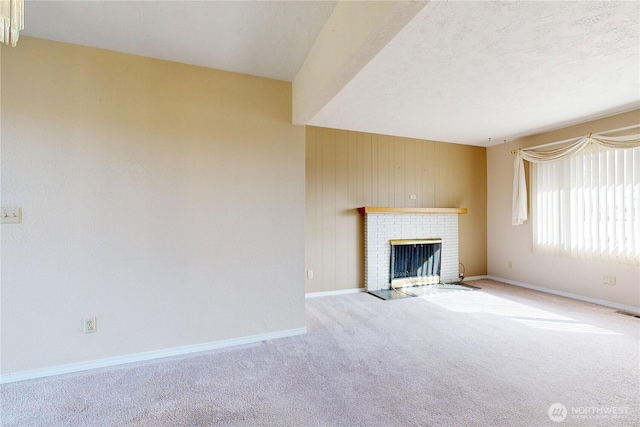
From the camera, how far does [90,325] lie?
2230mm

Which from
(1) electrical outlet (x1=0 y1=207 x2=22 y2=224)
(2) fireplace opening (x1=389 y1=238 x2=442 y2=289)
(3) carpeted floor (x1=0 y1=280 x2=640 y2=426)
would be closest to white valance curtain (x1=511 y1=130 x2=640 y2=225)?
(2) fireplace opening (x1=389 y1=238 x2=442 y2=289)

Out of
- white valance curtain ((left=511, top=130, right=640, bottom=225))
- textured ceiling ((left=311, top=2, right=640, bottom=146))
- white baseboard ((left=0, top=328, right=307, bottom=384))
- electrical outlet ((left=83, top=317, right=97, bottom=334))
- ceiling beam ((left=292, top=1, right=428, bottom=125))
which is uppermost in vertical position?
textured ceiling ((left=311, top=2, right=640, bottom=146))

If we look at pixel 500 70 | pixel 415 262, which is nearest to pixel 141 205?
pixel 500 70

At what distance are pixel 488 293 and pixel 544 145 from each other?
95.8 inches

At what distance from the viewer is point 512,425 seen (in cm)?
162

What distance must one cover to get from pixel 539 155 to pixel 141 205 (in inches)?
213

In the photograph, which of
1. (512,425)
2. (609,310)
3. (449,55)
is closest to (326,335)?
(512,425)

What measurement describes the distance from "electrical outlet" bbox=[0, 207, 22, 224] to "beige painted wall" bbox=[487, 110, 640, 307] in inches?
247

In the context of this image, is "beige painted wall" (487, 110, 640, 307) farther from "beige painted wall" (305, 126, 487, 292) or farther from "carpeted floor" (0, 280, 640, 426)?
"carpeted floor" (0, 280, 640, 426)

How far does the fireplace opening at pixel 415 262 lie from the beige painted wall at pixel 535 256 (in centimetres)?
124

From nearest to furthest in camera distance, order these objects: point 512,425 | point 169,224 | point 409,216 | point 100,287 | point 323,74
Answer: point 512,425 < point 323,74 < point 100,287 < point 169,224 < point 409,216

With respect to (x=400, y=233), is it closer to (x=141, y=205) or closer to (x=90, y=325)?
(x=141, y=205)

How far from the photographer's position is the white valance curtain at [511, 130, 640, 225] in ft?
11.5

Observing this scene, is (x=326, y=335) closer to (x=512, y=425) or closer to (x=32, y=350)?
(x=512, y=425)
